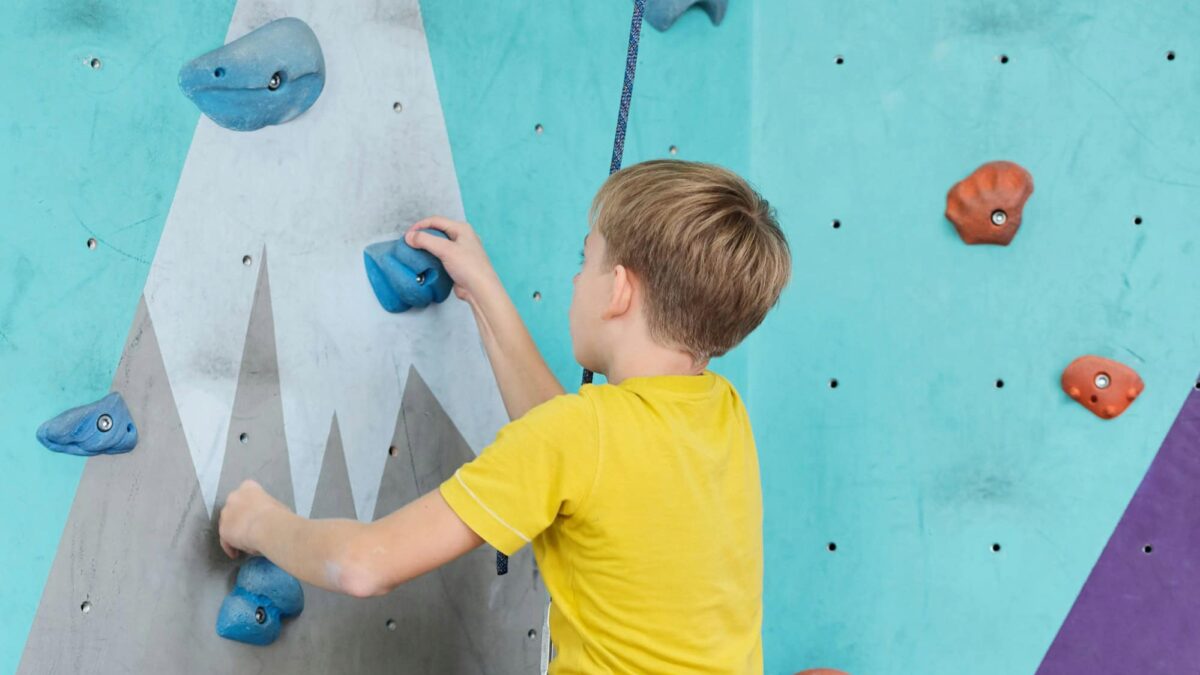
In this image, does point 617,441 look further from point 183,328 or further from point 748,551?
point 183,328

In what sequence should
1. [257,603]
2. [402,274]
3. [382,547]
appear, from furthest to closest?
1. [402,274]
2. [257,603]
3. [382,547]

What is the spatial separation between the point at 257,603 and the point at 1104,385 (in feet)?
3.74

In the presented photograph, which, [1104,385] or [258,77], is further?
[1104,385]

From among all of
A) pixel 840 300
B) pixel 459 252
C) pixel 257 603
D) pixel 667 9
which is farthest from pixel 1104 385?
pixel 257 603

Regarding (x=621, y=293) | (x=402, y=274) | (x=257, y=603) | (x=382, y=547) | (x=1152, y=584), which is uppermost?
(x=621, y=293)

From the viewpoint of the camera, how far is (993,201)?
1.82 m

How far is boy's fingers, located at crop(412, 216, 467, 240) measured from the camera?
5.07ft

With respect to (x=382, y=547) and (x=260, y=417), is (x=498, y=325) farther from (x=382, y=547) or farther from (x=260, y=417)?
(x=382, y=547)

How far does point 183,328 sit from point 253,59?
0.29 metres

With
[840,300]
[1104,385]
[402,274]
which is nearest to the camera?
[402,274]

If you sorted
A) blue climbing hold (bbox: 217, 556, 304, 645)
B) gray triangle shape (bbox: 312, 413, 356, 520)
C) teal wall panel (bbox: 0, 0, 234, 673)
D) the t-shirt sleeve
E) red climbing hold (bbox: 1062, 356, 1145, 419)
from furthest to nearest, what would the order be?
red climbing hold (bbox: 1062, 356, 1145, 419) < gray triangle shape (bbox: 312, 413, 356, 520) < blue climbing hold (bbox: 217, 556, 304, 645) < teal wall panel (bbox: 0, 0, 234, 673) < the t-shirt sleeve

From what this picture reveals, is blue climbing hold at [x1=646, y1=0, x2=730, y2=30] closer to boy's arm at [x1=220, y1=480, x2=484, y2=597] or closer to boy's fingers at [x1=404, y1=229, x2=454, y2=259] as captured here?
boy's fingers at [x1=404, y1=229, x2=454, y2=259]

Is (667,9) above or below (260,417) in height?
above

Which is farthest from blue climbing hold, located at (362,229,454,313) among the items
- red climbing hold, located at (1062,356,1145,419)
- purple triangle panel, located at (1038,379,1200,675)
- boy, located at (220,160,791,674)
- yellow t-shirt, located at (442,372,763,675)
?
purple triangle panel, located at (1038,379,1200,675)
